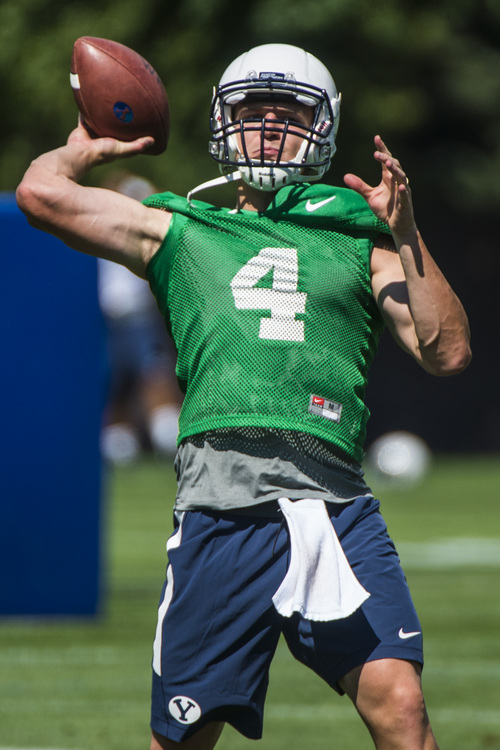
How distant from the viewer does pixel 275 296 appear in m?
3.31

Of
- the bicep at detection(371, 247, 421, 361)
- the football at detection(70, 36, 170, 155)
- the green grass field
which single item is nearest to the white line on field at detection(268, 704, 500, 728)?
the green grass field

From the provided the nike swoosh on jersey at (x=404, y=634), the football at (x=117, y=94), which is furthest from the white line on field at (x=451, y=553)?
the nike swoosh on jersey at (x=404, y=634)

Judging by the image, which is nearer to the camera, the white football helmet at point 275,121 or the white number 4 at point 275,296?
the white number 4 at point 275,296

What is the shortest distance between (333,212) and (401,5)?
17.1 metres

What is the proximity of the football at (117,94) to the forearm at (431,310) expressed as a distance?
0.94m

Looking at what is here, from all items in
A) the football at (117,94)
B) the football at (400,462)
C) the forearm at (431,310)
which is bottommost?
the football at (400,462)

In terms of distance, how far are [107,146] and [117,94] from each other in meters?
0.25

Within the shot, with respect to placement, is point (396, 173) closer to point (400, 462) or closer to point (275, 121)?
point (275, 121)

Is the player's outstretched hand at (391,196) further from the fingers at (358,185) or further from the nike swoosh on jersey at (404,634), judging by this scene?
the nike swoosh on jersey at (404,634)

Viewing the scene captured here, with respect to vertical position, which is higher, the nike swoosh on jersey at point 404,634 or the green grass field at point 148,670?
the nike swoosh on jersey at point 404,634

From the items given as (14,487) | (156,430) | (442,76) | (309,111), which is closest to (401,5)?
(442,76)

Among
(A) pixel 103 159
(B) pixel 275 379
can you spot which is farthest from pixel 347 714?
(A) pixel 103 159

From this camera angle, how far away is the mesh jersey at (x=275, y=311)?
3.29 meters

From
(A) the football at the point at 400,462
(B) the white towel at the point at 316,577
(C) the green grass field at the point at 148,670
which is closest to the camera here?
(B) the white towel at the point at 316,577
